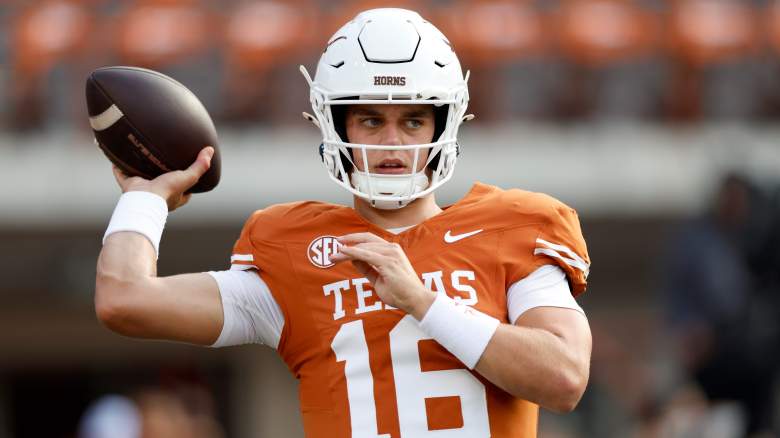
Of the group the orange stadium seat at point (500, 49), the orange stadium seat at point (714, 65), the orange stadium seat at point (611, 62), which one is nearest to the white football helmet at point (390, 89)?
the orange stadium seat at point (500, 49)

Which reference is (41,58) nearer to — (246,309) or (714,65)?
(714,65)

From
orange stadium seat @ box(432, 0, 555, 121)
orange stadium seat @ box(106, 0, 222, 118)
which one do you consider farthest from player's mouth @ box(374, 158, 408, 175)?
orange stadium seat @ box(106, 0, 222, 118)

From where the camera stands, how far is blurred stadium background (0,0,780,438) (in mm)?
9367

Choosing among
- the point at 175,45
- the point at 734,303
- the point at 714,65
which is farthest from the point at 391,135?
the point at 714,65

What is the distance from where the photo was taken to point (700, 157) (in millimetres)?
9438

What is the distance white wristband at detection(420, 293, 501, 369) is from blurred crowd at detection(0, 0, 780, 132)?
6.67 metres

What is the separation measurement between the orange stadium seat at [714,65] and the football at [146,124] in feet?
22.5

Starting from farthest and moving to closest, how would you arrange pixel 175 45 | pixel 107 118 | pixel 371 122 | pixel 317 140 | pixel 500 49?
pixel 175 45 → pixel 500 49 → pixel 317 140 → pixel 107 118 → pixel 371 122

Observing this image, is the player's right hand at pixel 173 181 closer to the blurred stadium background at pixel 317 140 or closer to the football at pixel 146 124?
the football at pixel 146 124

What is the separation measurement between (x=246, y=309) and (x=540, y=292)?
683mm

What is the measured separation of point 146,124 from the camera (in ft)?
11.1

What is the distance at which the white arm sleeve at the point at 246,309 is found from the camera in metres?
3.28

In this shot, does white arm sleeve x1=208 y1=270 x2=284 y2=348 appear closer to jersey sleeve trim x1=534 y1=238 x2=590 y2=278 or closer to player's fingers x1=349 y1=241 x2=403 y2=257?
player's fingers x1=349 y1=241 x2=403 y2=257

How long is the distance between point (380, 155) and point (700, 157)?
6542 mm
